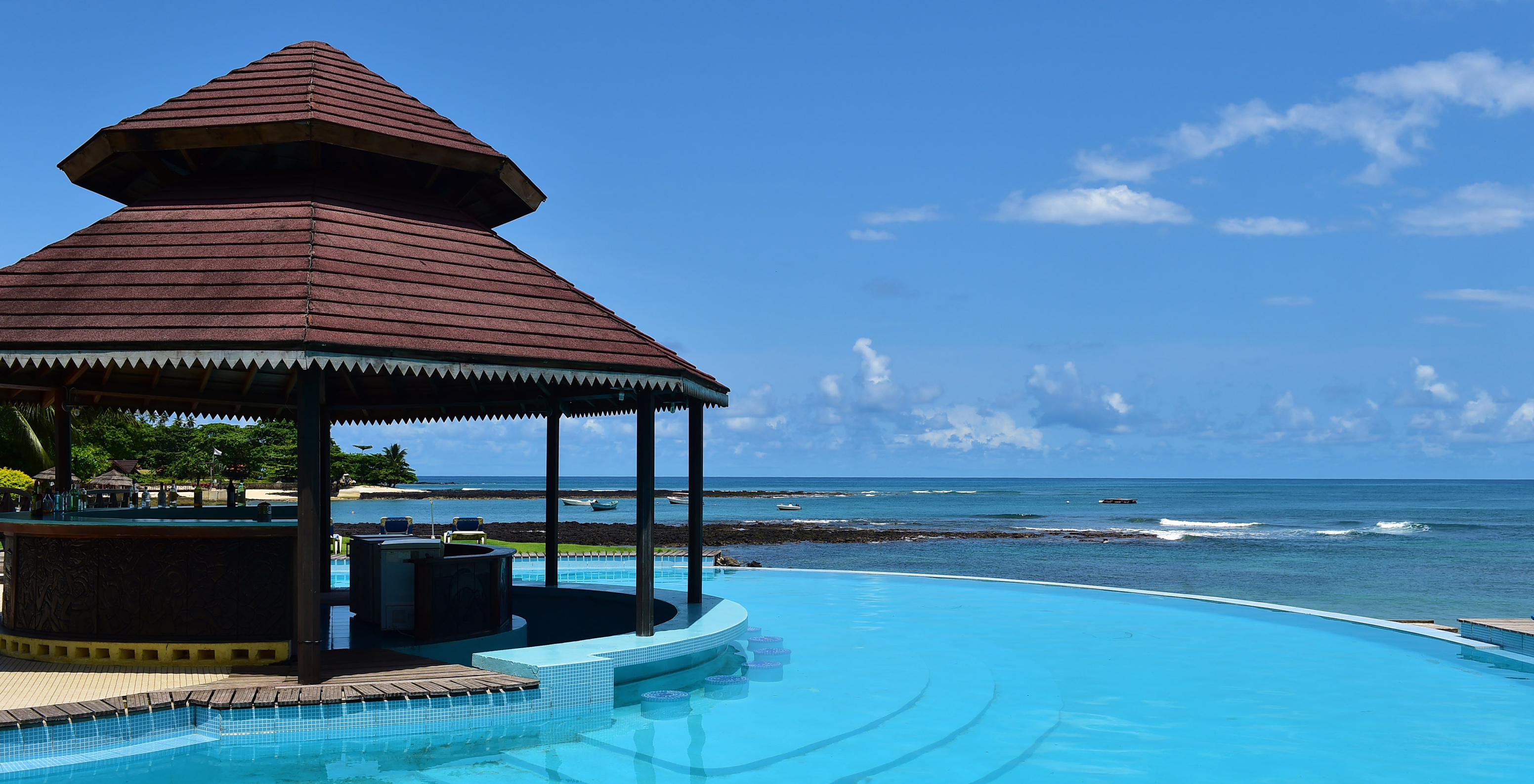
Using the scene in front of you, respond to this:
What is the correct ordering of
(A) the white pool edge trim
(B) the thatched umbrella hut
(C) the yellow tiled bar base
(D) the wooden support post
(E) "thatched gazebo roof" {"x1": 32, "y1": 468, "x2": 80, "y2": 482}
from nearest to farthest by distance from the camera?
(B) the thatched umbrella hut → (C) the yellow tiled bar base → (A) the white pool edge trim → (D) the wooden support post → (E) "thatched gazebo roof" {"x1": 32, "y1": 468, "x2": 80, "y2": 482}

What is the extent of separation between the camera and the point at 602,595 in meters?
13.5

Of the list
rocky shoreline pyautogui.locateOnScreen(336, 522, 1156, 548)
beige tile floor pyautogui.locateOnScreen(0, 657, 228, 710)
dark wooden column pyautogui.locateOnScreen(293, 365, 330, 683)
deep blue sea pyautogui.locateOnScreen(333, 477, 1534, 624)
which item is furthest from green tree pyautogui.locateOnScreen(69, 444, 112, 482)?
Result: dark wooden column pyautogui.locateOnScreen(293, 365, 330, 683)

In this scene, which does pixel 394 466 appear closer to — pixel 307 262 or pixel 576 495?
pixel 576 495

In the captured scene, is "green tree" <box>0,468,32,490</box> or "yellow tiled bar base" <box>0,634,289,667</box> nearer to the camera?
"yellow tiled bar base" <box>0,634,289,667</box>

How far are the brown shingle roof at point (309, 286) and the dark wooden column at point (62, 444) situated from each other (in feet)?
8.70

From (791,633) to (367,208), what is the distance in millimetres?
7298

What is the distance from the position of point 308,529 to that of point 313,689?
1.22m

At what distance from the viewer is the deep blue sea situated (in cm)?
3494

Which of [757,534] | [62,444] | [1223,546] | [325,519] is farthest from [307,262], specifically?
[1223,546]

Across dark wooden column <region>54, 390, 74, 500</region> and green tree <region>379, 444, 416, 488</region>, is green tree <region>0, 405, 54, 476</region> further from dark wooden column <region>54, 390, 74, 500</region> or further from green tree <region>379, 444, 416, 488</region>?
green tree <region>379, 444, 416, 488</region>

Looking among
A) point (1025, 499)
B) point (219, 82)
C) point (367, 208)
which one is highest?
point (219, 82)

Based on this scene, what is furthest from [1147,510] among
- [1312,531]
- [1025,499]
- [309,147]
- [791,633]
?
[309,147]

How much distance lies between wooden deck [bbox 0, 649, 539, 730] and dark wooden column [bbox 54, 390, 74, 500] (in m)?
4.43

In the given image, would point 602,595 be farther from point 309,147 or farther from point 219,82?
point 219,82
